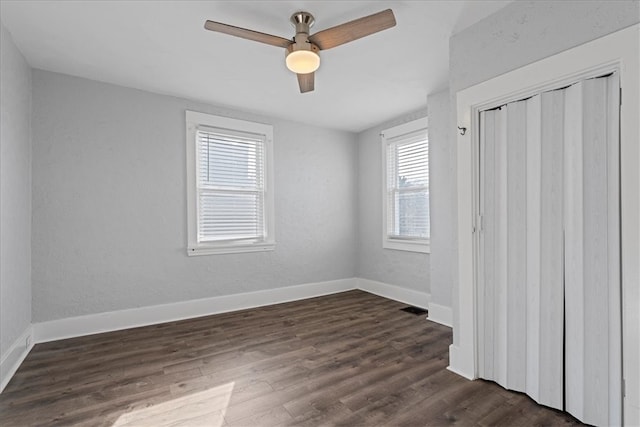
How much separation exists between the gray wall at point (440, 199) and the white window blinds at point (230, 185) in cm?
216

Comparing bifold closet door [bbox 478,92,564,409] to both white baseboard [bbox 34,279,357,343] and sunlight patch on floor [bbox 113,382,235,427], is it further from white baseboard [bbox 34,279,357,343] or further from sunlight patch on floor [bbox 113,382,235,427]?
white baseboard [bbox 34,279,357,343]

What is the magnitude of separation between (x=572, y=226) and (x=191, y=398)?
100 inches

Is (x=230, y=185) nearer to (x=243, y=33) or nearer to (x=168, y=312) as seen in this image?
(x=168, y=312)

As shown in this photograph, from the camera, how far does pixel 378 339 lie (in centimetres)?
305

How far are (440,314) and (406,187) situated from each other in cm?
170

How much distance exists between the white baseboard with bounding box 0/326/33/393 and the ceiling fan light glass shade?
288 cm

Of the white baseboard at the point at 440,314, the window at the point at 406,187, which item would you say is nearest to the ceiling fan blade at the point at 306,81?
the window at the point at 406,187

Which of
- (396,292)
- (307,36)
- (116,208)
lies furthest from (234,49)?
(396,292)

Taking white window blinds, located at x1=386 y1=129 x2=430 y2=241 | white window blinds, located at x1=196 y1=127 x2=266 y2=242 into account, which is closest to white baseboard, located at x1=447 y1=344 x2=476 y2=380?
white window blinds, located at x1=386 y1=129 x2=430 y2=241

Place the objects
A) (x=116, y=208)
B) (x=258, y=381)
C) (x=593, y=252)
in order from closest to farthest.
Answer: (x=593, y=252) → (x=258, y=381) → (x=116, y=208)

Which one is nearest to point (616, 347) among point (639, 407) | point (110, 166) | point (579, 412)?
point (639, 407)

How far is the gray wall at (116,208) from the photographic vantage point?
3.07 metres

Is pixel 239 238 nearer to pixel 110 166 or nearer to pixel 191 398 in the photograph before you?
pixel 110 166

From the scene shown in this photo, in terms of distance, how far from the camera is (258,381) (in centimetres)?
229
